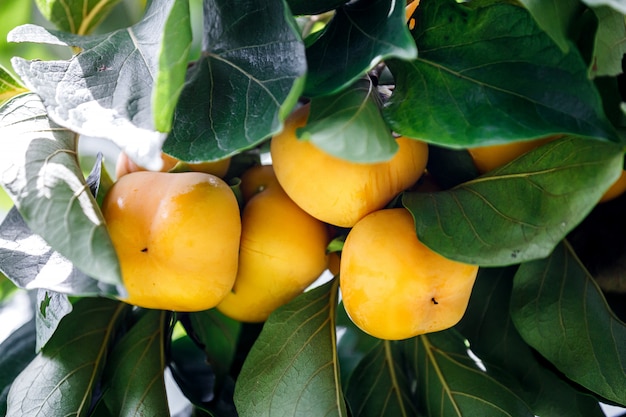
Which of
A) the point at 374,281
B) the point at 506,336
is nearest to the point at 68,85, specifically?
the point at 374,281

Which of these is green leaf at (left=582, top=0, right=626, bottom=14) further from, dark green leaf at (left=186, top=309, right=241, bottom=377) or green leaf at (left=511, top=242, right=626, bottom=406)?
dark green leaf at (left=186, top=309, right=241, bottom=377)

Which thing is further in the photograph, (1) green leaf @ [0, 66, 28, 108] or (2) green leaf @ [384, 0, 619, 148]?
(1) green leaf @ [0, 66, 28, 108]

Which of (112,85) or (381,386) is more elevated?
(112,85)

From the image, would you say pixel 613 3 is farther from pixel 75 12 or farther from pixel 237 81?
pixel 75 12

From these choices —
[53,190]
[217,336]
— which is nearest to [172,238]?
[53,190]

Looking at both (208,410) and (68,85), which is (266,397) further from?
(68,85)

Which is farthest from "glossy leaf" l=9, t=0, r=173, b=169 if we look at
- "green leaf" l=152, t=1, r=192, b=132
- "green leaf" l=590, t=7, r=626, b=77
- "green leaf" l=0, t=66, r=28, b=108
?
"green leaf" l=590, t=7, r=626, b=77

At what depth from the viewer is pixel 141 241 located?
37cm

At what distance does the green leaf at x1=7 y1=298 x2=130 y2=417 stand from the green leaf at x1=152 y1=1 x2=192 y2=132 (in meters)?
0.24

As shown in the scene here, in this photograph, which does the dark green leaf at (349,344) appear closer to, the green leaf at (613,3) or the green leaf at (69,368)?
the green leaf at (69,368)

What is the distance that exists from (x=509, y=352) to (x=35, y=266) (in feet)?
1.08

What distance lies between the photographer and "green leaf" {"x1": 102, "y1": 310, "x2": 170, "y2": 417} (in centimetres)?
45

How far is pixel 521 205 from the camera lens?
0.34 m

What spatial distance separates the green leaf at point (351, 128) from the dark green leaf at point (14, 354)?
36 cm
